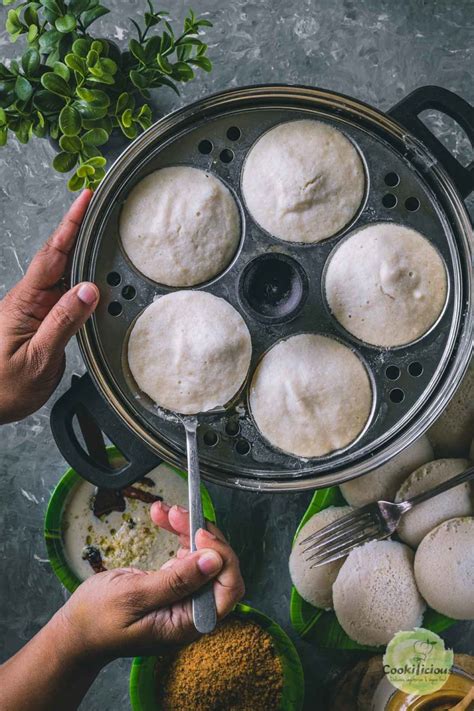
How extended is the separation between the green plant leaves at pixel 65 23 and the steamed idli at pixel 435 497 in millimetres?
1156

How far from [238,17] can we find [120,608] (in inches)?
56.0

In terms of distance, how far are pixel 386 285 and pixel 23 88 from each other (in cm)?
80

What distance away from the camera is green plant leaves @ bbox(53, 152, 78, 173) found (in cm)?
143

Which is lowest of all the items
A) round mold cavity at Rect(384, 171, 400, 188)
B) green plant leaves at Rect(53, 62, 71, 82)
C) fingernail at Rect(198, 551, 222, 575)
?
fingernail at Rect(198, 551, 222, 575)

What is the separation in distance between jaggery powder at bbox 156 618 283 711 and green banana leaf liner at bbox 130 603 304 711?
13mm

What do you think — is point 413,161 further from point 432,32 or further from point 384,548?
point 384,548

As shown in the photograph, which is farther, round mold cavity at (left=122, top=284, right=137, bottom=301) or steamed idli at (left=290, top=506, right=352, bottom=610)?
steamed idli at (left=290, top=506, right=352, bottom=610)

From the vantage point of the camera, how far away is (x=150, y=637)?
1328mm

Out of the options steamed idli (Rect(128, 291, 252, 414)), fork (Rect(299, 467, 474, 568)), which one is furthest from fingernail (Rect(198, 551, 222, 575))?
fork (Rect(299, 467, 474, 568))

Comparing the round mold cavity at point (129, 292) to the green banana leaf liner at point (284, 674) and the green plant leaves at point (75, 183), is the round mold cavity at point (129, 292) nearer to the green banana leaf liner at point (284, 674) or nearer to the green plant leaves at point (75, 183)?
the green plant leaves at point (75, 183)

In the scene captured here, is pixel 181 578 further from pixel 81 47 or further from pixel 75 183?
pixel 81 47

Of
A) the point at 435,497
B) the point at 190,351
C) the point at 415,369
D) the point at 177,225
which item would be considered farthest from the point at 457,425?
the point at 177,225

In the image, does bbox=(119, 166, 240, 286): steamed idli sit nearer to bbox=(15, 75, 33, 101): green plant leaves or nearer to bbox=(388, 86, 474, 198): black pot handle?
bbox=(15, 75, 33, 101): green plant leaves

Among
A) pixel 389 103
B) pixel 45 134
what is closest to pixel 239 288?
pixel 45 134
